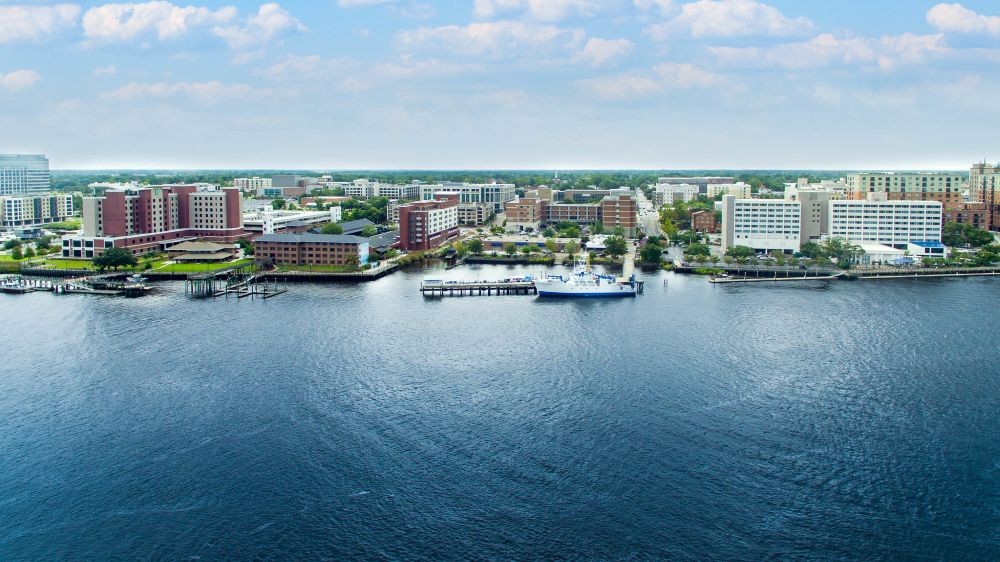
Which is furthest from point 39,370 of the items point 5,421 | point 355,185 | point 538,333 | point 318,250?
point 355,185

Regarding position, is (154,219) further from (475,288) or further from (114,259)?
(475,288)

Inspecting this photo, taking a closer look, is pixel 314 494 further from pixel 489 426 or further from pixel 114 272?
pixel 114 272

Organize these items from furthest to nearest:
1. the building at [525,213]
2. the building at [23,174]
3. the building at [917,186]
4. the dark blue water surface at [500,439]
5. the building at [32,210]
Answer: the building at [23,174] < the building at [525,213] < the building at [32,210] < the building at [917,186] < the dark blue water surface at [500,439]

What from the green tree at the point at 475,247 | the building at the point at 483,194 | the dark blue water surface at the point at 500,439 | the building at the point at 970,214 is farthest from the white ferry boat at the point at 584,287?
the building at the point at 483,194

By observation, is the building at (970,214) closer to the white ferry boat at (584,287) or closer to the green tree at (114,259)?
the white ferry boat at (584,287)

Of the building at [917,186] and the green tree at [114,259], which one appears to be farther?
the building at [917,186]

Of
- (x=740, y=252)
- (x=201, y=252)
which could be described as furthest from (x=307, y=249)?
(x=740, y=252)
